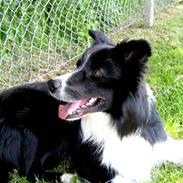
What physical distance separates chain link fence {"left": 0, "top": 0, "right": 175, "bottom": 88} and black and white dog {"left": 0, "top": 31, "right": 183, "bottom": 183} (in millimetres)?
1040

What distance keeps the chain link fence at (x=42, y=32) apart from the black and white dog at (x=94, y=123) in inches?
40.9

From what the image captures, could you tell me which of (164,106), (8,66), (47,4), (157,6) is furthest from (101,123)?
(157,6)

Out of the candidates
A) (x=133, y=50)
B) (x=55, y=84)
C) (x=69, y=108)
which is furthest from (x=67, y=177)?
(x=133, y=50)

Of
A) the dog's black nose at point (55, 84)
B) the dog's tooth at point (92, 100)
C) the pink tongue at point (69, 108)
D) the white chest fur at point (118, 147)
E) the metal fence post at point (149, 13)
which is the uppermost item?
the metal fence post at point (149, 13)

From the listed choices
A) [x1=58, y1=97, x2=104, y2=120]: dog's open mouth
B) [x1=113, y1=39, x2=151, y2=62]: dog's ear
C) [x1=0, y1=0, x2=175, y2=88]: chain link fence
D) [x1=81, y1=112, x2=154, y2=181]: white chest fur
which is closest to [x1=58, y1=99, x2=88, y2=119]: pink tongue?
[x1=58, y1=97, x2=104, y2=120]: dog's open mouth

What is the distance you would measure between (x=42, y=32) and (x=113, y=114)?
82.3 inches

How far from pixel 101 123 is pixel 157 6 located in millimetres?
4264

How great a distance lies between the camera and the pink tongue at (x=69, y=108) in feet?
9.04

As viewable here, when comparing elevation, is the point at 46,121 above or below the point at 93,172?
above

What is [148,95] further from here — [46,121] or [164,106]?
[164,106]


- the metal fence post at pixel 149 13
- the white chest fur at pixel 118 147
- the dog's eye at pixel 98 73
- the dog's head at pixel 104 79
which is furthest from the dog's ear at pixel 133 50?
the metal fence post at pixel 149 13

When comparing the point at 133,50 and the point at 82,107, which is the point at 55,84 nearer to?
the point at 82,107

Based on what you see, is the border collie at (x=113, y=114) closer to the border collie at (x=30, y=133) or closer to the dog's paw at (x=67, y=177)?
the dog's paw at (x=67, y=177)

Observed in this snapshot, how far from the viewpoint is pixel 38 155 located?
125 inches
